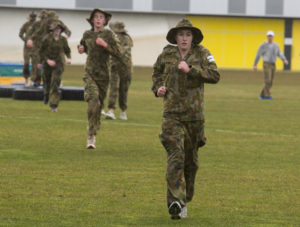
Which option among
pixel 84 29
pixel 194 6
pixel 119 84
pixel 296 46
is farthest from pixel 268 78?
pixel 296 46

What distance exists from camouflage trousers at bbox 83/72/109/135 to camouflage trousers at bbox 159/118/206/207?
5109mm

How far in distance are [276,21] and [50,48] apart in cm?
4577

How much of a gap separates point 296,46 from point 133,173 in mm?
55455

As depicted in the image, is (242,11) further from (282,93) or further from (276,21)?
(282,93)

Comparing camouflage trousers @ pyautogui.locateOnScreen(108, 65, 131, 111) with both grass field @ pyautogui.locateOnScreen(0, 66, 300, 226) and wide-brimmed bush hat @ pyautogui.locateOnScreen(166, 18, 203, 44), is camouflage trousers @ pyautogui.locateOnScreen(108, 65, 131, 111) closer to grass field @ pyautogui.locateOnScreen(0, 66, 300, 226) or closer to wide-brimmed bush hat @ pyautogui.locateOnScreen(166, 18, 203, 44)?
grass field @ pyautogui.locateOnScreen(0, 66, 300, 226)

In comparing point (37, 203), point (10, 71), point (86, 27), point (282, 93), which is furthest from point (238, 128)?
point (86, 27)

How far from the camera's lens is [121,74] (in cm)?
2023

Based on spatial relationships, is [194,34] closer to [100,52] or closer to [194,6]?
[100,52]

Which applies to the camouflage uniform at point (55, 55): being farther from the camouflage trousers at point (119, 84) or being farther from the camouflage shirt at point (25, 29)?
the camouflage shirt at point (25, 29)

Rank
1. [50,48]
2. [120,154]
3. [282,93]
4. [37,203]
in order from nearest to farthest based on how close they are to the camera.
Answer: [37,203] → [120,154] → [50,48] → [282,93]

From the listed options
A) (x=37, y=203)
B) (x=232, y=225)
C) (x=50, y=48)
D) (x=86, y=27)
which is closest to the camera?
(x=232, y=225)

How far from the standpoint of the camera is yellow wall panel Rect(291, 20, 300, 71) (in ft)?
212

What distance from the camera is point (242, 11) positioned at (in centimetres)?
6291

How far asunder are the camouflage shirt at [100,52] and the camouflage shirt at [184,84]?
5381 millimetres
